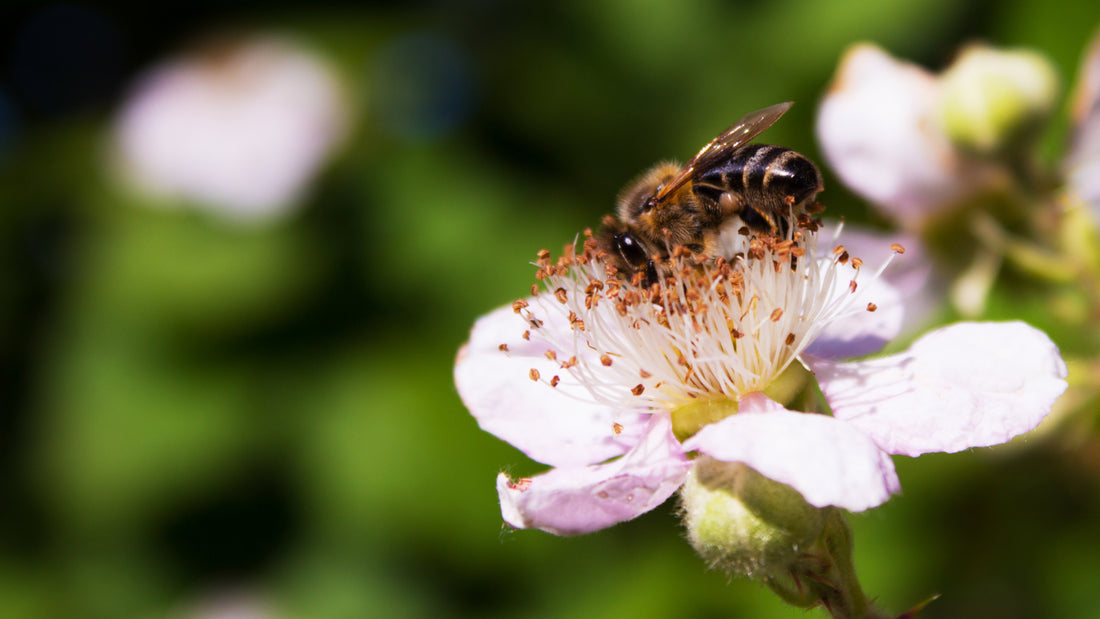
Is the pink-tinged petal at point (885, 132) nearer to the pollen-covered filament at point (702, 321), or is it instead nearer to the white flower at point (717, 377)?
the white flower at point (717, 377)

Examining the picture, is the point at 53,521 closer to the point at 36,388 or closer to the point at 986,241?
the point at 36,388

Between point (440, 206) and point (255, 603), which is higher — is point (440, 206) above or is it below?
above

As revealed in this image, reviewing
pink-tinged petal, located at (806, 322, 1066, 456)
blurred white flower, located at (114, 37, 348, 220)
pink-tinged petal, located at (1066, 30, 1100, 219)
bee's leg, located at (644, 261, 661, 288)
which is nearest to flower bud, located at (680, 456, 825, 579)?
pink-tinged petal, located at (806, 322, 1066, 456)

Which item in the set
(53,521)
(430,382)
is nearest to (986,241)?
(430,382)

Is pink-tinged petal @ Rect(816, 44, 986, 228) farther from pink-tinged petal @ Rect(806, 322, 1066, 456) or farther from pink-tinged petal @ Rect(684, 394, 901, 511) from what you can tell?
pink-tinged petal @ Rect(684, 394, 901, 511)

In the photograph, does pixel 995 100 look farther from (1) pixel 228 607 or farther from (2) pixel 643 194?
(1) pixel 228 607

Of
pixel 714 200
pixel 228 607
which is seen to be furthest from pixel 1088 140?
pixel 228 607
